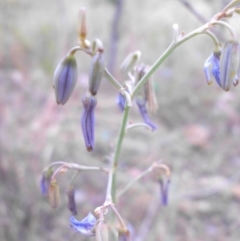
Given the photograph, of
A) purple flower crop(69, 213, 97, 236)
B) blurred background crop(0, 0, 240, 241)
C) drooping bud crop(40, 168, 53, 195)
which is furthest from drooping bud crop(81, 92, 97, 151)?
blurred background crop(0, 0, 240, 241)

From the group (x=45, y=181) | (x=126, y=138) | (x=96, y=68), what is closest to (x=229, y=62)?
(x=96, y=68)

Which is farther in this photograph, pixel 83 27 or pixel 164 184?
pixel 164 184

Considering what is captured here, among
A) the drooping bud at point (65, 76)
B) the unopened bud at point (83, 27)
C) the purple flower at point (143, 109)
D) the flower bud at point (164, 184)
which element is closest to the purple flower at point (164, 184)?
the flower bud at point (164, 184)

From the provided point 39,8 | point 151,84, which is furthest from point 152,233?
point 39,8

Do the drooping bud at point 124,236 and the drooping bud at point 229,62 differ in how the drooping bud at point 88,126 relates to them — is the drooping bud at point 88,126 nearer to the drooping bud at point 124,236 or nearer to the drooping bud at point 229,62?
the drooping bud at point 124,236

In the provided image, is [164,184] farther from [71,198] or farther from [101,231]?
[101,231]

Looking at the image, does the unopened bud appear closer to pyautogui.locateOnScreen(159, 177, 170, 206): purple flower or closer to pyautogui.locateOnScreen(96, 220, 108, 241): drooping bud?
pyautogui.locateOnScreen(96, 220, 108, 241): drooping bud
